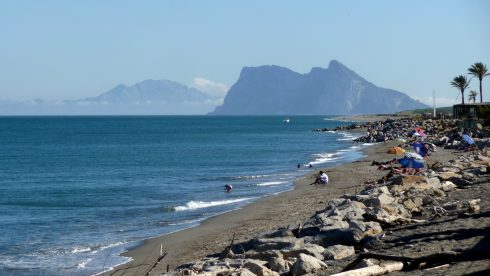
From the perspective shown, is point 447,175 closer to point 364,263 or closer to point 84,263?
point 84,263

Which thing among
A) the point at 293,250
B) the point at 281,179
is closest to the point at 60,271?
the point at 293,250

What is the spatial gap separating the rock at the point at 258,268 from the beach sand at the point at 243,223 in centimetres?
265

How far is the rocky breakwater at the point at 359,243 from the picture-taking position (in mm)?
11156

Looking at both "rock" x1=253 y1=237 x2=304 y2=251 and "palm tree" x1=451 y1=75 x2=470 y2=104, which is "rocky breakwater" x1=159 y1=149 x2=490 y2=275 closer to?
"rock" x1=253 y1=237 x2=304 y2=251

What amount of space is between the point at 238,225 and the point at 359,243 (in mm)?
8893

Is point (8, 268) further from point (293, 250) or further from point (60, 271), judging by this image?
point (293, 250)

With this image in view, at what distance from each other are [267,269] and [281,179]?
Answer: 87.3ft

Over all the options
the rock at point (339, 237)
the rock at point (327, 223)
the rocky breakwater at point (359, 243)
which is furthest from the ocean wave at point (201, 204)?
the rock at point (339, 237)

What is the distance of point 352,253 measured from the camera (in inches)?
503

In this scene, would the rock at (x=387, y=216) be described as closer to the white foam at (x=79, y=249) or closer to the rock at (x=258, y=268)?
the rock at (x=258, y=268)

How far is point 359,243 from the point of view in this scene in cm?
1351

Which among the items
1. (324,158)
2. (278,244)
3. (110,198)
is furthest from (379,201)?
(324,158)

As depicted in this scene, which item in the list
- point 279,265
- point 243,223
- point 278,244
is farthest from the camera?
point 243,223

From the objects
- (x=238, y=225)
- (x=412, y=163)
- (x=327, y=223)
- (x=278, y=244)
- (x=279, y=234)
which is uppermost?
(x=412, y=163)
